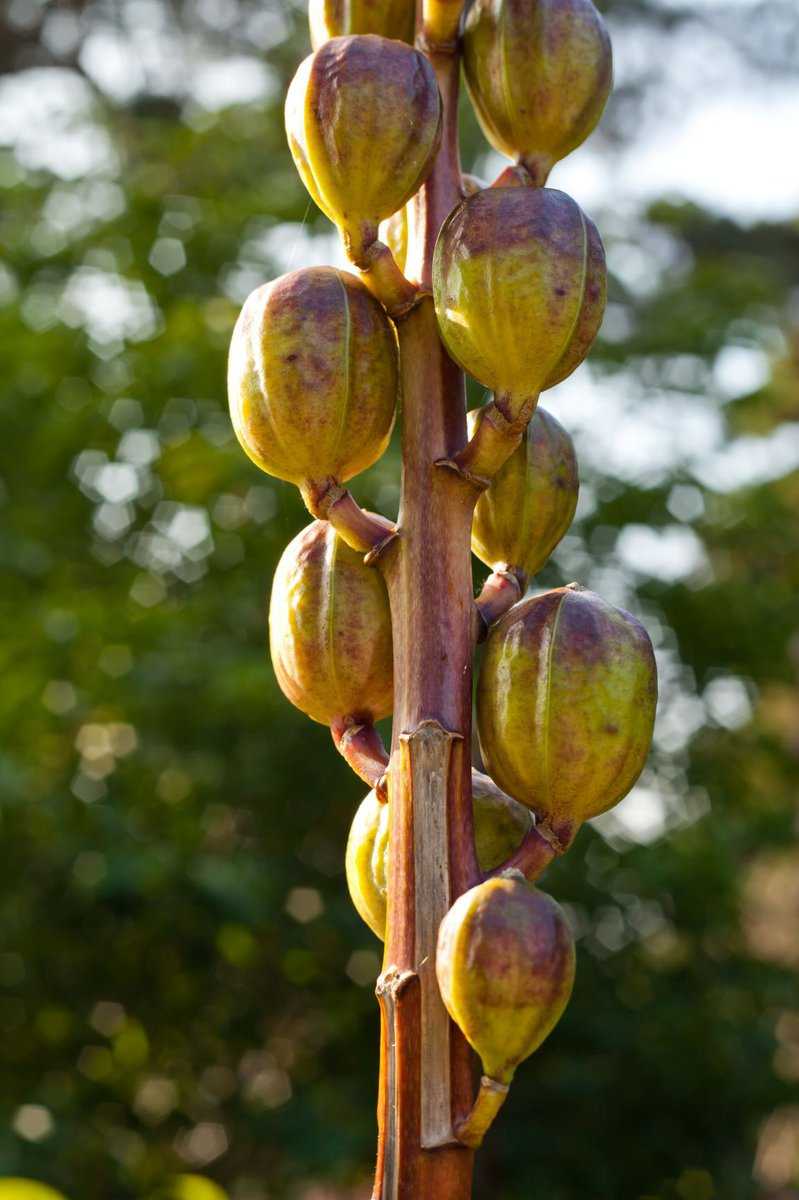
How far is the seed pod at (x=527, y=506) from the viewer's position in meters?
0.74

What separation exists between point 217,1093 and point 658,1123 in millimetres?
1093

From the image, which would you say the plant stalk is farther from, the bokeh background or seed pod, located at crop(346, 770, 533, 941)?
the bokeh background

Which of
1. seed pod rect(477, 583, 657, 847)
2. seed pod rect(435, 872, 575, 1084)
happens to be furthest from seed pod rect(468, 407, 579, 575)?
seed pod rect(435, 872, 575, 1084)

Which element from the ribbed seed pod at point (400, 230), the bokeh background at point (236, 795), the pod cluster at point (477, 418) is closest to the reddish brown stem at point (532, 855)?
the pod cluster at point (477, 418)

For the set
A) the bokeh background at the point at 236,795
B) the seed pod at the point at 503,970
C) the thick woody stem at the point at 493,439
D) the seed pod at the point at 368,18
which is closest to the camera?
the seed pod at the point at 503,970

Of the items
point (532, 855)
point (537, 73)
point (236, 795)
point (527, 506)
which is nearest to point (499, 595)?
point (527, 506)

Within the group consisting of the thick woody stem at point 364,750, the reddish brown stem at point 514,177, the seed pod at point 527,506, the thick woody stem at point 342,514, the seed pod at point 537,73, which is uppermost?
the seed pod at point 537,73

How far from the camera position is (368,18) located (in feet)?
2.59

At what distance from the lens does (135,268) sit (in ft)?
12.4

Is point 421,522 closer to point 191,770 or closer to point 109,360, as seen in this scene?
point 191,770

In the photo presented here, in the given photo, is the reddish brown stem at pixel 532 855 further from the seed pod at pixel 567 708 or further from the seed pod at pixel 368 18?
the seed pod at pixel 368 18

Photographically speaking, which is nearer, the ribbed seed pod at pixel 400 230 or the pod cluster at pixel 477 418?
the pod cluster at pixel 477 418

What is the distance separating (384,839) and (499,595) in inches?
5.6

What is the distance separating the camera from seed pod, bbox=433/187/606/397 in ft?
2.11
